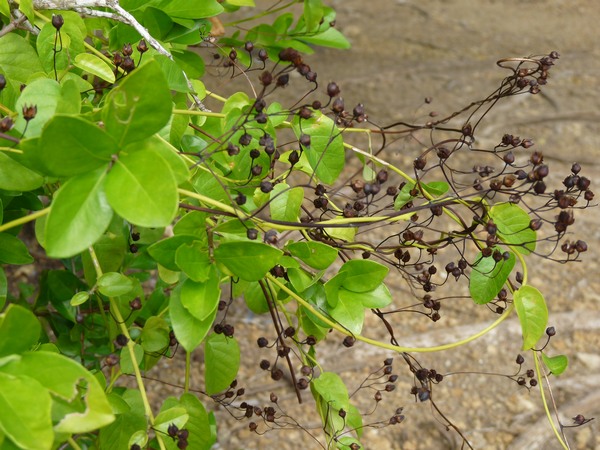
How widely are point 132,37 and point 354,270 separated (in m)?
0.49

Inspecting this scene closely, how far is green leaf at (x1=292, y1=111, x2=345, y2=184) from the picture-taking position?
3.08 feet

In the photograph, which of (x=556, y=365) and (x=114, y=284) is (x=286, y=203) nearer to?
(x=114, y=284)

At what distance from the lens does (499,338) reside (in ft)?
6.44

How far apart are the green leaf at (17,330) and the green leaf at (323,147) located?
41 centimetres

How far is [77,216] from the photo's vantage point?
648 millimetres

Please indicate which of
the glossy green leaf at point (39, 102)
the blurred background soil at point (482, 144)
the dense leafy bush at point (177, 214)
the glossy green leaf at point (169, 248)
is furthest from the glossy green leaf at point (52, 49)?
the blurred background soil at point (482, 144)

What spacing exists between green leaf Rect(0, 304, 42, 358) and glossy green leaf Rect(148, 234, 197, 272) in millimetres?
153

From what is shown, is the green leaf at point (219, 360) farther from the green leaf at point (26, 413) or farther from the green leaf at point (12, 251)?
→ the green leaf at point (26, 413)

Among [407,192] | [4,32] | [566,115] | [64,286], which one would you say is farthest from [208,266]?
[566,115]

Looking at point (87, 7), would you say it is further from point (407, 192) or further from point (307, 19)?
point (407, 192)

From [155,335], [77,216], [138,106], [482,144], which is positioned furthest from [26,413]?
[482,144]

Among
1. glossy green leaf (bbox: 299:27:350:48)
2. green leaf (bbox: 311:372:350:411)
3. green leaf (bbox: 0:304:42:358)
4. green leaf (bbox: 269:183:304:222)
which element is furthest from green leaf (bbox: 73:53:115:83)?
glossy green leaf (bbox: 299:27:350:48)

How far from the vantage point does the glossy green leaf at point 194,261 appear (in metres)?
0.76

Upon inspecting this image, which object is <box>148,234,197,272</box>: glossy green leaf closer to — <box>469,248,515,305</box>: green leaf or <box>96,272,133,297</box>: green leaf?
<box>96,272,133,297</box>: green leaf
